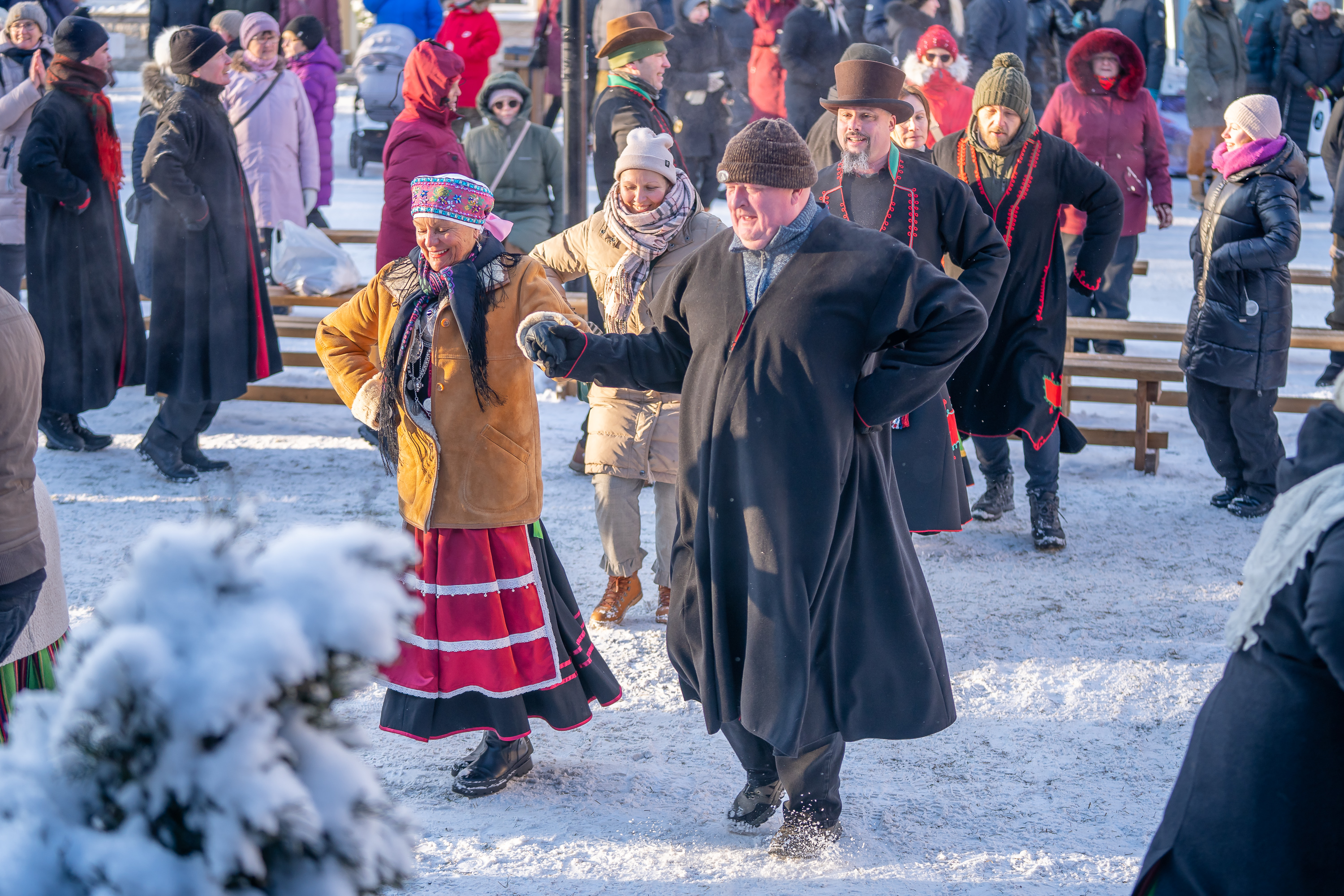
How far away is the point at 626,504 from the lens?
448cm

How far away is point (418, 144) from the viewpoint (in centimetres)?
581

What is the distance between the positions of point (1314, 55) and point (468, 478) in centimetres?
1008

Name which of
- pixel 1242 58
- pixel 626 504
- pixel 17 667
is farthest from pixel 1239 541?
pixel 1242 58

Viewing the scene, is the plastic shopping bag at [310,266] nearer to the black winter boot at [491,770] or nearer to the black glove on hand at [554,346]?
the black winter boot at [491,770]

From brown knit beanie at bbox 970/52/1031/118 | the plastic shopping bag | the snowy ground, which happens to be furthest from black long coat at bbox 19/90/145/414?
brown knit beanie at bbox 970/52/1031/118

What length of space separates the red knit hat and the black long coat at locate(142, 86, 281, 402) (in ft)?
11.4

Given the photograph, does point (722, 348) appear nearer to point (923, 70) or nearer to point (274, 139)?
point (923, 70)

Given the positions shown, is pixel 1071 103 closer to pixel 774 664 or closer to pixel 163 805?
pixel 774 664

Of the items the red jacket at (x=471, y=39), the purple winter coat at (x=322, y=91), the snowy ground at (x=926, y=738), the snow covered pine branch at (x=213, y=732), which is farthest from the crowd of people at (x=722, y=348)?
the red jacket at (x=471, y=39)

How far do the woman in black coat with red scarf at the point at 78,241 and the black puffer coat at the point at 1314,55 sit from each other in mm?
9332

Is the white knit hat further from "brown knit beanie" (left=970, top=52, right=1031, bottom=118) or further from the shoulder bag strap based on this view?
the shoulder bag strap

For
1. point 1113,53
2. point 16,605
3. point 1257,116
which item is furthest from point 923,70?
point 16,605

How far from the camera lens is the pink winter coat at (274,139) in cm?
770

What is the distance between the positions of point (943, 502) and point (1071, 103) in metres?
3.71
